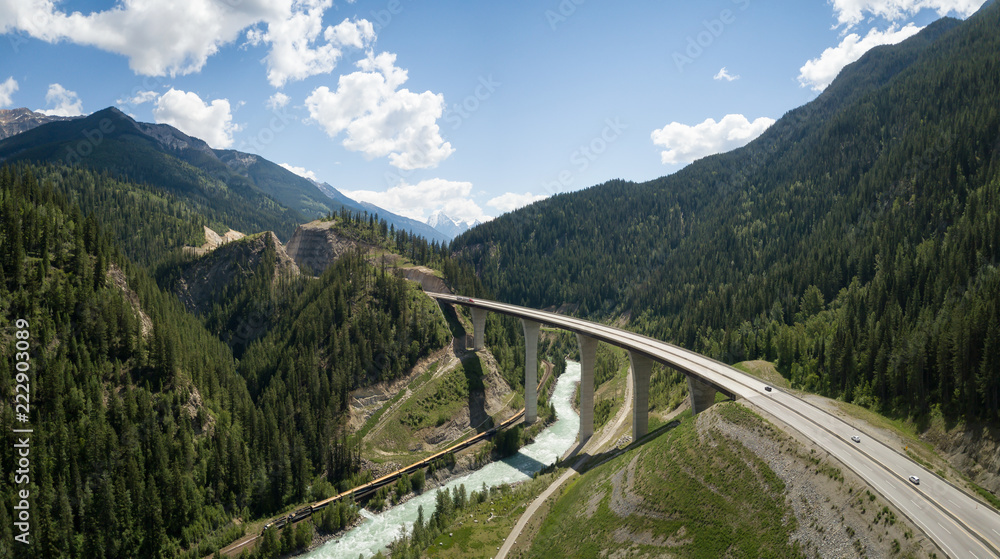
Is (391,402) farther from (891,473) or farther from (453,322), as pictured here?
(891,473)

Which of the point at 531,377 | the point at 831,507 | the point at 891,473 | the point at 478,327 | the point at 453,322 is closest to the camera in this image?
the point at 831,507

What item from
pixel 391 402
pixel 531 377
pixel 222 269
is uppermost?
pixel 222 269

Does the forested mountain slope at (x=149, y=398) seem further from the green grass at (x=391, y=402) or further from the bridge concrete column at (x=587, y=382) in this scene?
the bridge concrete column at (x=587, y=382)

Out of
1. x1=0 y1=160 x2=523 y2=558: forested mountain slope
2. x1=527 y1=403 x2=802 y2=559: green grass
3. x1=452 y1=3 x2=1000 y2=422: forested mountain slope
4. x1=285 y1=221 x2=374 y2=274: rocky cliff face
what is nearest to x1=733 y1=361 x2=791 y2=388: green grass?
x1=452 y1=3 x2=1000 y2=422: forested mountain slope

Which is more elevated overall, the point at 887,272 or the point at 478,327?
the point at 887,272

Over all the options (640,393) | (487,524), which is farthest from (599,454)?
(487,524)

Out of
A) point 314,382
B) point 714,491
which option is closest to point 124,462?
point 314,382

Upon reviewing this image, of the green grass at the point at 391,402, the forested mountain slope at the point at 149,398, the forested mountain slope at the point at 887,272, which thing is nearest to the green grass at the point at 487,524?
the forested mountain slope at the point at 149,398
